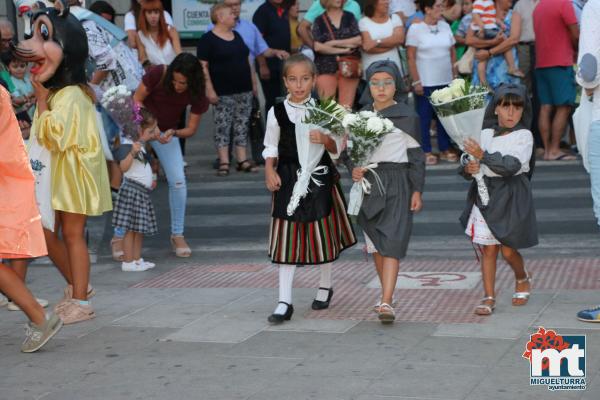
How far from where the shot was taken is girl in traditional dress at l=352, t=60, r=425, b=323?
7.25 m

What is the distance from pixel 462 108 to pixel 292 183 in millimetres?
1152

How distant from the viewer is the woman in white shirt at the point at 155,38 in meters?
12.7

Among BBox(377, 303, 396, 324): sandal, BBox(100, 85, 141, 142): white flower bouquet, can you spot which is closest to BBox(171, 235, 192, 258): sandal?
BBox(100, 85, 141, 142): white flower bouquet

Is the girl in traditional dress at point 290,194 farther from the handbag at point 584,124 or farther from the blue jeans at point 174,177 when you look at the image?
the blue jeans at point 174,177

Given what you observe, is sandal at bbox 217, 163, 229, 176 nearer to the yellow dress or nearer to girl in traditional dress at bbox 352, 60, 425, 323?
→ the yellow dress

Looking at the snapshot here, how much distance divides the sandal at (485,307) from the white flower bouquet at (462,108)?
0.95 metres

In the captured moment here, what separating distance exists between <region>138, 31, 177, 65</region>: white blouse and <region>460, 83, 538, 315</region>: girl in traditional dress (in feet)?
20.4

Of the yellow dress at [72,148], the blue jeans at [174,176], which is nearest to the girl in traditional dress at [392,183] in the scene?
the yellow dress at [72,148]

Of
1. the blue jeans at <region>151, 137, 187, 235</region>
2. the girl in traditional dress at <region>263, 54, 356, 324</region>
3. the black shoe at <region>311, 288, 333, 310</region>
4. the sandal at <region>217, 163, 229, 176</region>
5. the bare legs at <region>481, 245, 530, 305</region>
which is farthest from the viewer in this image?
the sandal at <region>217, 163, 229, 176</region>

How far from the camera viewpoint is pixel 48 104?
7.52 meters

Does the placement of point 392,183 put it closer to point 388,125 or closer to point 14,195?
point 388,125

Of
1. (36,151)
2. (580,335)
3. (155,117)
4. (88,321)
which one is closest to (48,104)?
(36,151)

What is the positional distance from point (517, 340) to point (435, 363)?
649 millimetres

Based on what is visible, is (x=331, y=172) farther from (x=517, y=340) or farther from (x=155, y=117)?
(x=155, y=117)
